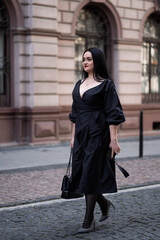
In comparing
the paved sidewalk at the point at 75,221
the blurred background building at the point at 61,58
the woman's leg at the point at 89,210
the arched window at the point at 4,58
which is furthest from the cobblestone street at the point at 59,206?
the arched window at the point at 4,58

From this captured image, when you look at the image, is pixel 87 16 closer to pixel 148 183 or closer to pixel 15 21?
pixel 15 21

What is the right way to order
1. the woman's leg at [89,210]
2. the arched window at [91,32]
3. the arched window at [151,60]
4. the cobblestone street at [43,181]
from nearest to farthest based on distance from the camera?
the woman's leg at [89,210]
the cobblestone street at [43,181]
the arched window at [91,32]
the arched window at [151,60]

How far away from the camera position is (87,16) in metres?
15.0

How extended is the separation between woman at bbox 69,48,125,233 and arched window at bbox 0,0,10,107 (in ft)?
26.8

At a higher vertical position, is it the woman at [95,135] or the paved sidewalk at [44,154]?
the woman at [95,135]

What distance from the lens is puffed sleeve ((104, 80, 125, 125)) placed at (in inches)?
190

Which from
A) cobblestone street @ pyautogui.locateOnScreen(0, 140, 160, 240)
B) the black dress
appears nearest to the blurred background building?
cobblestone street @ pyautogui.locateOnScreen(0, 140, 160, 240)

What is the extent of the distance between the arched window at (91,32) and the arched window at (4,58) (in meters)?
2.56

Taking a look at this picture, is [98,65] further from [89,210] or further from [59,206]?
[59,206]

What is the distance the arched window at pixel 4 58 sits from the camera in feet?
42.4

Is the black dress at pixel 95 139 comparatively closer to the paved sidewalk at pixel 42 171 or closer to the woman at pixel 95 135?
the woman at pixel 95 135

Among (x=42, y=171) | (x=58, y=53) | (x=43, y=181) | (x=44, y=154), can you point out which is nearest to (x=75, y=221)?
(x=43, y=181)

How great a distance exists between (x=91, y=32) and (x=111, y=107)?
10564mm

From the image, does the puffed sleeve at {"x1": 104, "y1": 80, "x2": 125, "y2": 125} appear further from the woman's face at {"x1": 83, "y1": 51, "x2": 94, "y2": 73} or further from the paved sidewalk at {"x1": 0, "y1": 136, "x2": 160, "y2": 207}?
the paved sidewalk at {"x1": 0, "y1": 136, "x2": 160, "y2": 207}
